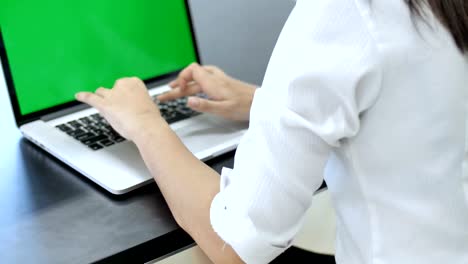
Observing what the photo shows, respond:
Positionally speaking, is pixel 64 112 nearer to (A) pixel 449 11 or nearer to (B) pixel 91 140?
(B) pixel 91 140

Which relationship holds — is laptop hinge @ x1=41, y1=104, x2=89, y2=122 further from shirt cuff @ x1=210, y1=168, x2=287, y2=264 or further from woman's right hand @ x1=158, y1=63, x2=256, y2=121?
shirt cuff @ x1=210, y1=168, x2=287, y2=264

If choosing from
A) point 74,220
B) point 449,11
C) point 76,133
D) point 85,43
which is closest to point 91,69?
point 85,43

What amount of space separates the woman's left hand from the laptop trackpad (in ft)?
0.29

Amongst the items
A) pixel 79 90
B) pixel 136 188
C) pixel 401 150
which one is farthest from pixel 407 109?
pixel 79 90

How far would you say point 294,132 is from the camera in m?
0.58

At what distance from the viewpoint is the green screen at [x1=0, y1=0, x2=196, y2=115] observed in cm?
105

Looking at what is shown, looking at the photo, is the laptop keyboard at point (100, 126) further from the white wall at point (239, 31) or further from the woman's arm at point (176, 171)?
the white wall at point (239, 31)

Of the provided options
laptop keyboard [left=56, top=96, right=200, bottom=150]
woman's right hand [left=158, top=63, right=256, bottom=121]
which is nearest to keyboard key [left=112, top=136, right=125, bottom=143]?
laptop keyboard [left=56, top=96, right=200, bottom=150]

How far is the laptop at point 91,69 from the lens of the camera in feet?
3.18

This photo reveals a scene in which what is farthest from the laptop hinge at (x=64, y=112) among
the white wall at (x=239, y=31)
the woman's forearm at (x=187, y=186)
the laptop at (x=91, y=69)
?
the white wall at (x=239, y=31)

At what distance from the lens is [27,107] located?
1.07 m

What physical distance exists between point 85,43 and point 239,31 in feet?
1.52

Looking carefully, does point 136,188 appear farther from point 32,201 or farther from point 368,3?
point 368,3

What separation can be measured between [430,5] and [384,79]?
0.07 m
